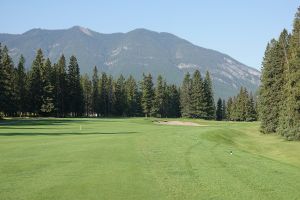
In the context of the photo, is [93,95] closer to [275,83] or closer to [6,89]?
[6,89]

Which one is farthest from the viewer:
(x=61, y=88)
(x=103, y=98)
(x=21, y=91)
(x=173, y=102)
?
(x=173, y=102)

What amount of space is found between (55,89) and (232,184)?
107045 millimetres

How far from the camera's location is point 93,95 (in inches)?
6309

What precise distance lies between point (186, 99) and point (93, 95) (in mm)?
31914

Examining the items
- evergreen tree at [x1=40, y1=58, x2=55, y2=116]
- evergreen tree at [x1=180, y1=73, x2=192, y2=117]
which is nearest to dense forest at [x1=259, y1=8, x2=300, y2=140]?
evergreen tree at [x1=40, y1=58, x2=55, y2=116]

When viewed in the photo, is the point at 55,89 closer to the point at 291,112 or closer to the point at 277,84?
the point at 277,84

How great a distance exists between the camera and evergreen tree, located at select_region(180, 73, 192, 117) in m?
149

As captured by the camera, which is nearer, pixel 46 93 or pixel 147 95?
pixel 46 93

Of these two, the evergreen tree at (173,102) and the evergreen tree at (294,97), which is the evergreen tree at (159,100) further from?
the evergreen tree at (294,97)

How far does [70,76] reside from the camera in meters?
131

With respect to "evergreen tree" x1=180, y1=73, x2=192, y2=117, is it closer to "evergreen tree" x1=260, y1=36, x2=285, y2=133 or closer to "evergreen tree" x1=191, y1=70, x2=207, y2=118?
"evergreen tree" x1=191, y1=70, x2=207, y2=118

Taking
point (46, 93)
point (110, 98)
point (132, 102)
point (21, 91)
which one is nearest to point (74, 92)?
point (46, 93)

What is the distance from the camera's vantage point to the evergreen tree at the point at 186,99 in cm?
14946

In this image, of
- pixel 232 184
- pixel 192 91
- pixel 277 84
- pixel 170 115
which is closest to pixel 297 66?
pixel 277 84
